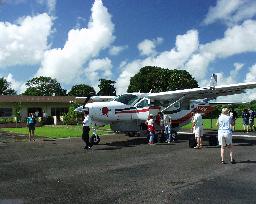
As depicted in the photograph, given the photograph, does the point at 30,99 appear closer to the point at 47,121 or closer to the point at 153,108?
the point at 47,121

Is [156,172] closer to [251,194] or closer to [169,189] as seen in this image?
[169,189]

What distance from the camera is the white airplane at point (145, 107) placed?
1931 cm

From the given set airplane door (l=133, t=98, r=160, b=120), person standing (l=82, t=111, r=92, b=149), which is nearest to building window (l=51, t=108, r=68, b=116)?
airplane door (l=133, t=98, r=160, b=120)

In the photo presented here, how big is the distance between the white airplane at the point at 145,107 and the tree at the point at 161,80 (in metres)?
60.0

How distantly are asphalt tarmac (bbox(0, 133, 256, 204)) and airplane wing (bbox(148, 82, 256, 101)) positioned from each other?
551 cm

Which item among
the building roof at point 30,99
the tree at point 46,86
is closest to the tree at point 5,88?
the tree at point 46,86

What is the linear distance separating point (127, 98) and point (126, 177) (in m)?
11.6

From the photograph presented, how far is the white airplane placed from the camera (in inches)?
760

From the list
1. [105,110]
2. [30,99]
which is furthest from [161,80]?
[105,110]

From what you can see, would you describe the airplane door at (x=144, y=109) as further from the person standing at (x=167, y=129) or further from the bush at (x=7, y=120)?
the bush at (x=7, y=120)

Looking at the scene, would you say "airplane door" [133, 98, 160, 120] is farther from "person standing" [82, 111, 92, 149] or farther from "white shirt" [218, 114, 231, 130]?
"white shirt" [218, 114, 231, 130]

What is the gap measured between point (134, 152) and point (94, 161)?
3.13 metres

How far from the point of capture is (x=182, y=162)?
1248cm

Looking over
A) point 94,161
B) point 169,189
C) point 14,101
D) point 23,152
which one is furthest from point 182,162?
point 14,101
